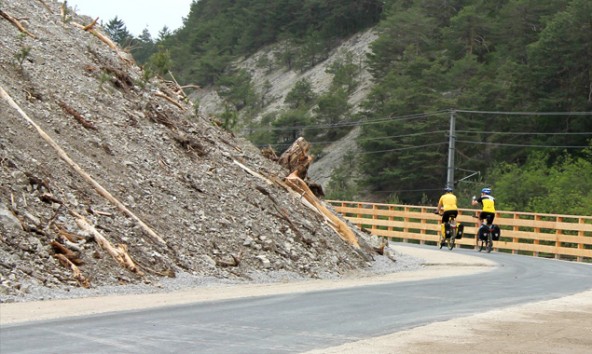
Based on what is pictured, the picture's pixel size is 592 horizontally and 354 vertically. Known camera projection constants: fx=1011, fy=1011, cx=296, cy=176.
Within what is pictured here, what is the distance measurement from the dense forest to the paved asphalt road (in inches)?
1034

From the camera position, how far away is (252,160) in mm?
22203

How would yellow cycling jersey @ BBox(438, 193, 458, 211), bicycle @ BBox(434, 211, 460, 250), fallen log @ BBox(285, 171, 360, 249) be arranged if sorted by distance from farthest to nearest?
bicycle @ BBox(434, 211, 460, 250), yellow cycling jersey @ BBox(438, 193, 458, 211), fallen log @ BBox(285, 171, 360, 249)

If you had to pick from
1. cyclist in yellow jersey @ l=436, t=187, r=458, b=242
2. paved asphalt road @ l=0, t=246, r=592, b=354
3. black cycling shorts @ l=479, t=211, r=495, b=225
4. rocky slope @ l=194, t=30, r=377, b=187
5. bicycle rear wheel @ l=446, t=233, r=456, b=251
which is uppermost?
rocky slope @ l=194, t=30, r=377, b=187

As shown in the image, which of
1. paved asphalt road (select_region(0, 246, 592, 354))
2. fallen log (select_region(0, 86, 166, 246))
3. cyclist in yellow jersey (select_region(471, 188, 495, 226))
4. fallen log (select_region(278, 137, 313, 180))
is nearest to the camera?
paved asphalt road (select_region(0, 246, 592, 354))

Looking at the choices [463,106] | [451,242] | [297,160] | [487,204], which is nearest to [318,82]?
[463,106]

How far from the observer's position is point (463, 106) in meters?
63.0

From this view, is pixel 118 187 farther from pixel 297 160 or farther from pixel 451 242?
pixel 451 242

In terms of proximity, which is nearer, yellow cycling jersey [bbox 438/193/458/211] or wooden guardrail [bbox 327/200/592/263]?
yellow cycling jersey [bbox 438/193/458/211]

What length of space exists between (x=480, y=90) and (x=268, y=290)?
4911 centimetres

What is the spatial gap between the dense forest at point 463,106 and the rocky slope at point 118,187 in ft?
62.9

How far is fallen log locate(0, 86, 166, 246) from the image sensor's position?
16297 millimetres

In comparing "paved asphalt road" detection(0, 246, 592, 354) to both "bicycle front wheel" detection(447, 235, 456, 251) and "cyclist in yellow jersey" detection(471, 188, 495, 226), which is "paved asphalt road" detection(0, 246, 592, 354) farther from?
"bicycle front wheel" detection(447, 235, 456, 251)

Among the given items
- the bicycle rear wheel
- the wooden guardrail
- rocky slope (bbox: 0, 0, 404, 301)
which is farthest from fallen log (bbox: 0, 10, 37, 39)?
the bicycle rear wheel

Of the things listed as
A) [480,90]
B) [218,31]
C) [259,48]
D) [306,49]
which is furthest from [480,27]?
[218,31]
